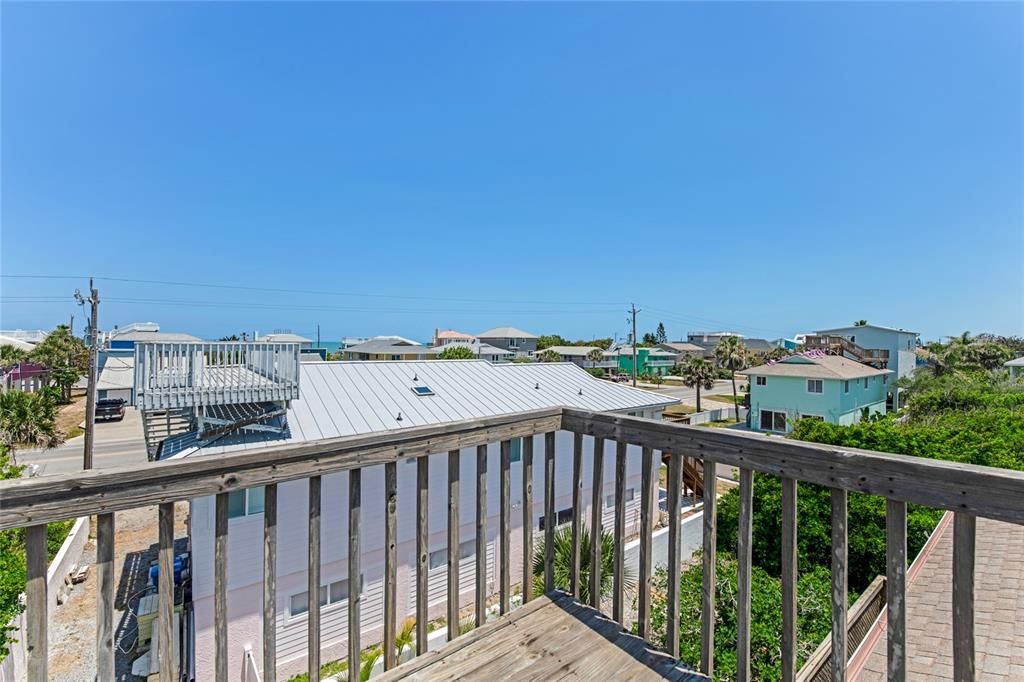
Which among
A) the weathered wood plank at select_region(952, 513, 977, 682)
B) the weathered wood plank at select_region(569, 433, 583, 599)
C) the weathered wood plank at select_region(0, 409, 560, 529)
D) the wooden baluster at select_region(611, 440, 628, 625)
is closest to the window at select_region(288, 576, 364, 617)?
the weathered wood plank at select_region(569, 433, 583, 599)

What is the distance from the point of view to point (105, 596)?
1271 millimetres

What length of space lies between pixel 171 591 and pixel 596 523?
5.81ft

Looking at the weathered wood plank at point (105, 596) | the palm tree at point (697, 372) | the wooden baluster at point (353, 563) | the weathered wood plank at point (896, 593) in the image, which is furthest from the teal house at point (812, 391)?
the weathered wood plank at point (105, 596)

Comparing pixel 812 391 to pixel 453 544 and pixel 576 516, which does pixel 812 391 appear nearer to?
pixel 576 516

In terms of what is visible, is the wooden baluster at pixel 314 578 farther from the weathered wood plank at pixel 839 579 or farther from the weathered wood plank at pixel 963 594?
the weathered wood plank at pixel 963 594

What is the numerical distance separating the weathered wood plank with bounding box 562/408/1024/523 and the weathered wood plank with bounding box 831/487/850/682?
0.07 meters

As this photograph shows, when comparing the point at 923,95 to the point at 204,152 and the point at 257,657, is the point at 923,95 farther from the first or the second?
the point at 204,152

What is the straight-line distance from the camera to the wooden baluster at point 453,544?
6.49ft

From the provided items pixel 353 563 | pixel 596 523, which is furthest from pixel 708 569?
pixel 353 563

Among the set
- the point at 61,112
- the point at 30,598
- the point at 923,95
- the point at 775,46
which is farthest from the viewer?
the point at 61,112

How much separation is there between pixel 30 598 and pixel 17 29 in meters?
8.42

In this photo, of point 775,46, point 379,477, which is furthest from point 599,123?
point 379,477

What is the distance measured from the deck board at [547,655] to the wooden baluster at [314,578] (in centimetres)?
30

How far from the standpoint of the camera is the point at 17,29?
573cm
